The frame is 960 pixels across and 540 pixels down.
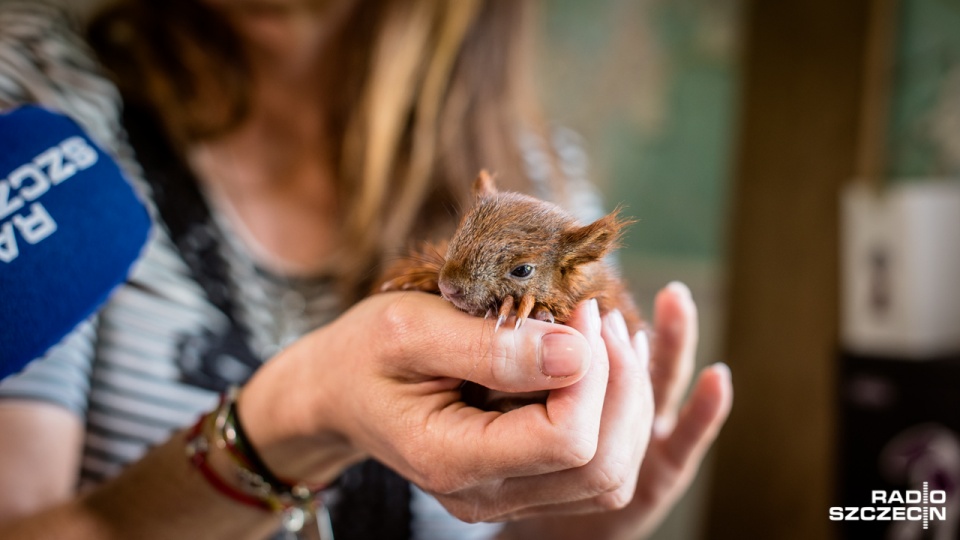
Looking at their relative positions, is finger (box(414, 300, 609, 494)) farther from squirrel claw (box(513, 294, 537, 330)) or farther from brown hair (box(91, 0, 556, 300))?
brown hair (box(91, 0, 556, 300))

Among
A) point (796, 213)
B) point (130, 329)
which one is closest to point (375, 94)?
point (130, 329)

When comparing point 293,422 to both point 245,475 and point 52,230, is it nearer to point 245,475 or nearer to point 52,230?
point 245,475

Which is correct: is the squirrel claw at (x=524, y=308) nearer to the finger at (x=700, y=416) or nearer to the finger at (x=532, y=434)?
the finger at (x=532, y=434)

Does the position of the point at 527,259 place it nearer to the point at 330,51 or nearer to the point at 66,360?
the point at 66,360

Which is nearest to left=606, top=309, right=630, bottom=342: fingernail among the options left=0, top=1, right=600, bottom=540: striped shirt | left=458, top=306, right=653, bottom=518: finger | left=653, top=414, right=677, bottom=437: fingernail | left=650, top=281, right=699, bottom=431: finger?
left=458, top=306, right=653, bottom=518: finger

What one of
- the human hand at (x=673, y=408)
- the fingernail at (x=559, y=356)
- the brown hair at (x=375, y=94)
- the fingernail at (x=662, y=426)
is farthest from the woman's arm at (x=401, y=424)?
the brown hair at (x=375, y=94)

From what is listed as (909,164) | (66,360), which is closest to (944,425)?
(909,164)
